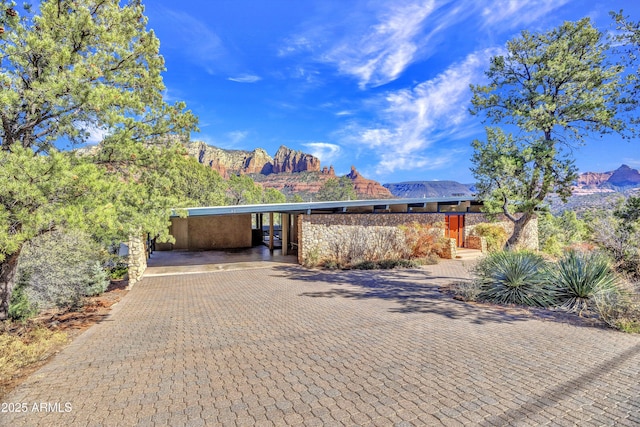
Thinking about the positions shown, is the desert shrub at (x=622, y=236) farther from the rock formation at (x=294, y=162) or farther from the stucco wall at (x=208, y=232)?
the rock formation at (x=294, y=162)

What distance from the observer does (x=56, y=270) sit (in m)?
7.84

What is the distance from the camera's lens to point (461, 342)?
193 inches

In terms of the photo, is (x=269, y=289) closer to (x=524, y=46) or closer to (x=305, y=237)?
(x=305, y=237)

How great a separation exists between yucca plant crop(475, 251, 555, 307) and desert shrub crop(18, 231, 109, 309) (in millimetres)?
9639

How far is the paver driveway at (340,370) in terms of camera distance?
3121mm

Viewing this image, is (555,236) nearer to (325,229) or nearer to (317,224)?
(325,229)

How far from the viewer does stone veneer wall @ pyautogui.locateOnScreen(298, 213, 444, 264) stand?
13.8 meters

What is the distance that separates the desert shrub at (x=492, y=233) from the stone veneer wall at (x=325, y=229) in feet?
24.1

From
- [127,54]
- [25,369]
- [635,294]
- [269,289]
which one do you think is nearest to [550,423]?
[635,294]

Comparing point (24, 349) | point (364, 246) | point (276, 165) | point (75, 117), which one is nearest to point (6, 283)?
point (24, 349)

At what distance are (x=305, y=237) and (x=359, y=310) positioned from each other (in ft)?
23.5

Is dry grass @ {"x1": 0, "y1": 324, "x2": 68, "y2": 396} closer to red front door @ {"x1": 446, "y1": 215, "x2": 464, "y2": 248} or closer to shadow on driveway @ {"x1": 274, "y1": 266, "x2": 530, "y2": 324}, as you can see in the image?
shadow on driveway @ {"x1": 274, "y1": 266, "x2": 530, "y2": 324}

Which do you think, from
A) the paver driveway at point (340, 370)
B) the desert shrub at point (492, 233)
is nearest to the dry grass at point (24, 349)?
the paver driveway at point (340, 370)

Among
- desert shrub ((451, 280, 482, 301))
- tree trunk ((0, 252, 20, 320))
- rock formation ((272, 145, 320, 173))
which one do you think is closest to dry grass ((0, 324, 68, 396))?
tree trunk ((0, 252, 20, 320))
